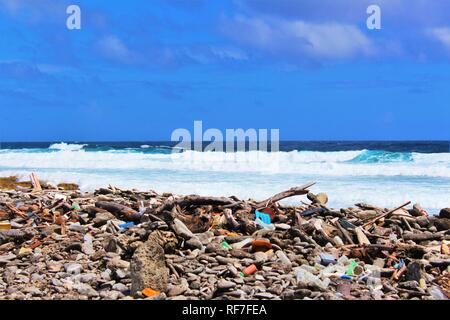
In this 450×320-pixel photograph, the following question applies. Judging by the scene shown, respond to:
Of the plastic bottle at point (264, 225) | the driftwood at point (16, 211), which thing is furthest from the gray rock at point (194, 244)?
the driftwood at point (16, 211)

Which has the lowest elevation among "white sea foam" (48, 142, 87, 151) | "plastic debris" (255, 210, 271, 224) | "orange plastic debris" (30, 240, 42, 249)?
"orange plastic debris" (30, 240, 42, 249)

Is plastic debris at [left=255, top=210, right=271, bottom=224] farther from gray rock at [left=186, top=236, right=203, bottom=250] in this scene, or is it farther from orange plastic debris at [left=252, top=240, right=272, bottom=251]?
gray rock at [left=186, top=236, right=203, bottom=250]

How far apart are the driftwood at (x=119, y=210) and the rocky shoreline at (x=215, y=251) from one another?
0.05 feet

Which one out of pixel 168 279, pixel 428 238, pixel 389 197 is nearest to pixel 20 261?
pixel 168 279

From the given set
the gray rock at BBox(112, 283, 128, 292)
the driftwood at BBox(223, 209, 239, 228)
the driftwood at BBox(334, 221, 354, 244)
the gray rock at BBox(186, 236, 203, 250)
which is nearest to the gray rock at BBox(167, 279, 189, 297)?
the gray rock at BBox(112, 283, 128, 292)

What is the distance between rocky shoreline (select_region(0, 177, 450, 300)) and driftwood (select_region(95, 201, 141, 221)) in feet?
0.05

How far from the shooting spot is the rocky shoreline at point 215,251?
478 centimetres

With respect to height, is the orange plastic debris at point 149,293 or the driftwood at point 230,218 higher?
the driftwood at point 230,218

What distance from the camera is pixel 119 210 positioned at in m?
7.22

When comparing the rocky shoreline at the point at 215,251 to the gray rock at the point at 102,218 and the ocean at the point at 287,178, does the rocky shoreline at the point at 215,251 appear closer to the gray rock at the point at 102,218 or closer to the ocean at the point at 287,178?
the gray rock at the point at 102,218

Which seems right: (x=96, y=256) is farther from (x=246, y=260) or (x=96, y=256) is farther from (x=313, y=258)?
(x=313, y=258)

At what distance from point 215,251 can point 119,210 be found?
2211 millimetres

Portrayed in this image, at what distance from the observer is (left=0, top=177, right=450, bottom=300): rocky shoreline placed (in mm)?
4777

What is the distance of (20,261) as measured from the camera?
5648mm
